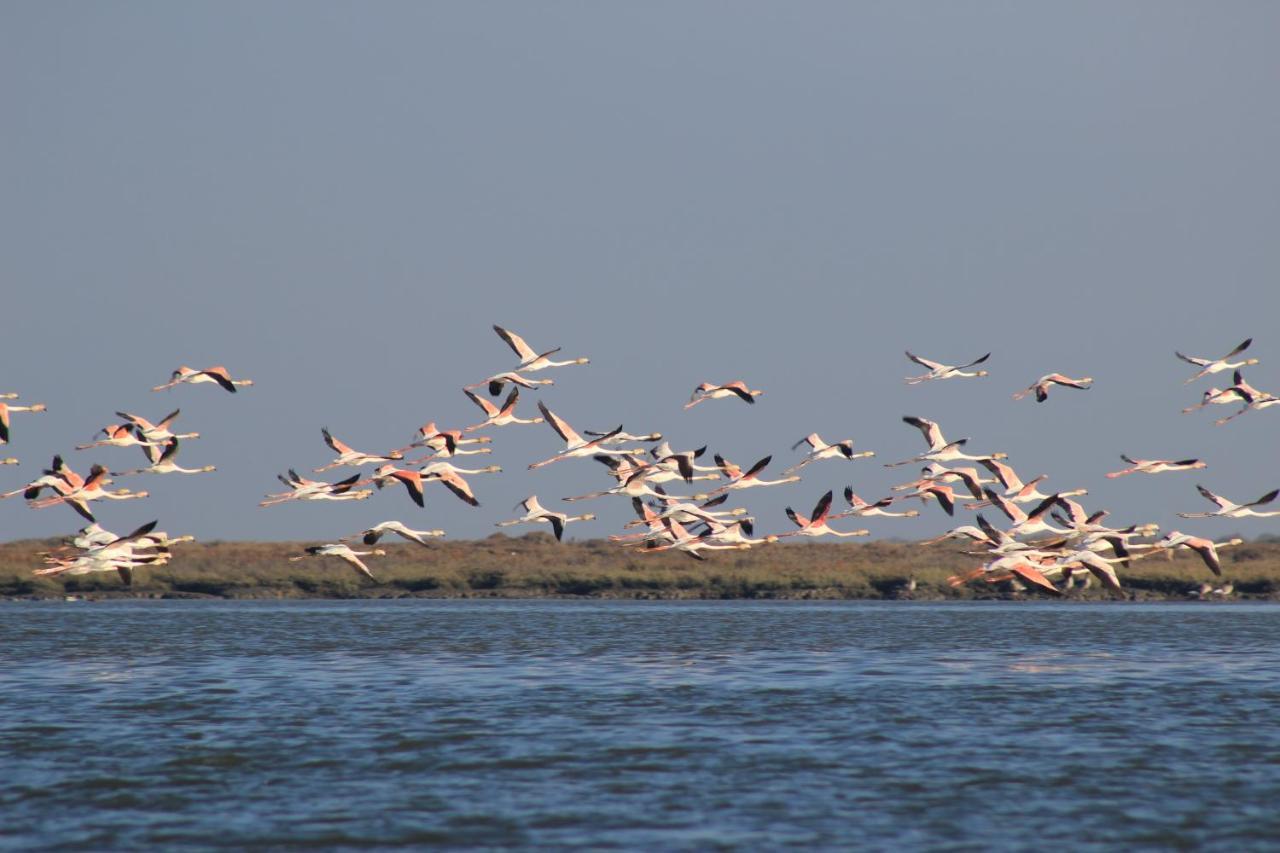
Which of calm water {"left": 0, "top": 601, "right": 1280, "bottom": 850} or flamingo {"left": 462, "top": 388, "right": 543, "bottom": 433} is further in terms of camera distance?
flamingo {"left": 462, "top": 388, "right": 543, "bottom": 433}

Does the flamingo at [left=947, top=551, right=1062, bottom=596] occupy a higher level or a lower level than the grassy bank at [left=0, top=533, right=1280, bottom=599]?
higher

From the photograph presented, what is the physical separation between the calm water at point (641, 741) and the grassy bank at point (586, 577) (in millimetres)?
24119

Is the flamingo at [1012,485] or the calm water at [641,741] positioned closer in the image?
the calm water at [641,741]

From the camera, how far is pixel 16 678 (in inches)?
1214

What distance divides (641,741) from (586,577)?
46389 millimetres

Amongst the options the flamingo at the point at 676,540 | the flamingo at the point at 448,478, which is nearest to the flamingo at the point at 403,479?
the flamingo at the point at 448,478

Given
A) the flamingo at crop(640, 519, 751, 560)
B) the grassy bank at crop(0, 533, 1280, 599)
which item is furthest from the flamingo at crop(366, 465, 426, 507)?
the grassy bank at crop(0, 533, 1280, 599)

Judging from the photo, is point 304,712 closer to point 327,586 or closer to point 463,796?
point 463,796

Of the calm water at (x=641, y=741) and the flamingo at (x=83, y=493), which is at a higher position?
the flamingo at (x=83, y=493)

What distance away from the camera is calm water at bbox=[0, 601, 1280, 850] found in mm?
16500

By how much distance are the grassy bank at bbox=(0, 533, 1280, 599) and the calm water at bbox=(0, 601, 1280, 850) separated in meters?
24.1

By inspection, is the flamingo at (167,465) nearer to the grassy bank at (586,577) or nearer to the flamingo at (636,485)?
the flamingo at (636,485)

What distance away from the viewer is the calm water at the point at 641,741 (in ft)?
54.1

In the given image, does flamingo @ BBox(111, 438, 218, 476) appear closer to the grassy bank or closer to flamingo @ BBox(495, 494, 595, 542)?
flamingo @ BBox(495, 494, 595, 542)
